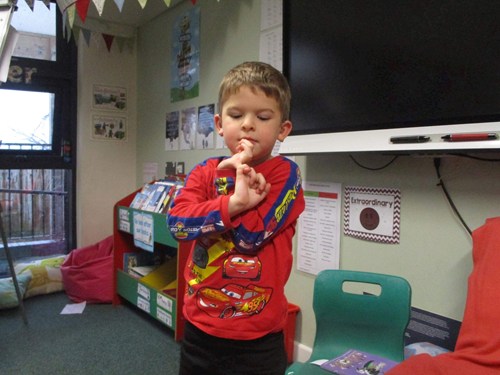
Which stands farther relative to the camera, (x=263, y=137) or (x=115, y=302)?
(x=115, y=302)

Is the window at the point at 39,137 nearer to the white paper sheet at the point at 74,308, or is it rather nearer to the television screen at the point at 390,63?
the white paper sheet at the point at 74,308

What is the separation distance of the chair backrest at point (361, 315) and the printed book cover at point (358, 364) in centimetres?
7

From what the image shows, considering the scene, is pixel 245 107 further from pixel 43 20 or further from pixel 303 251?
pixel 43 20

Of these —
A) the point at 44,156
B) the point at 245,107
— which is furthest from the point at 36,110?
the point at 245,107

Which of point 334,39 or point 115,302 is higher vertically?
point 334,39

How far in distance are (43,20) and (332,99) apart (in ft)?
8.96

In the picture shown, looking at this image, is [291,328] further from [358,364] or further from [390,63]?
[390,63]

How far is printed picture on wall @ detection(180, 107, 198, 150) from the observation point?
9.39 feet

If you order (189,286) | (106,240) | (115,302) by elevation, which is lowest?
(115,302)

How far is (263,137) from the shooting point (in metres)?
0.88

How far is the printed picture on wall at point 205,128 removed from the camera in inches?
106

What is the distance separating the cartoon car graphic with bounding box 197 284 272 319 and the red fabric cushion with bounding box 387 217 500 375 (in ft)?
1.53

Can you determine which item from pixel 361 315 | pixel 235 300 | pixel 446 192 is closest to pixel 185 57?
pixel 446 192

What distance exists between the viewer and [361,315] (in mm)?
1439
